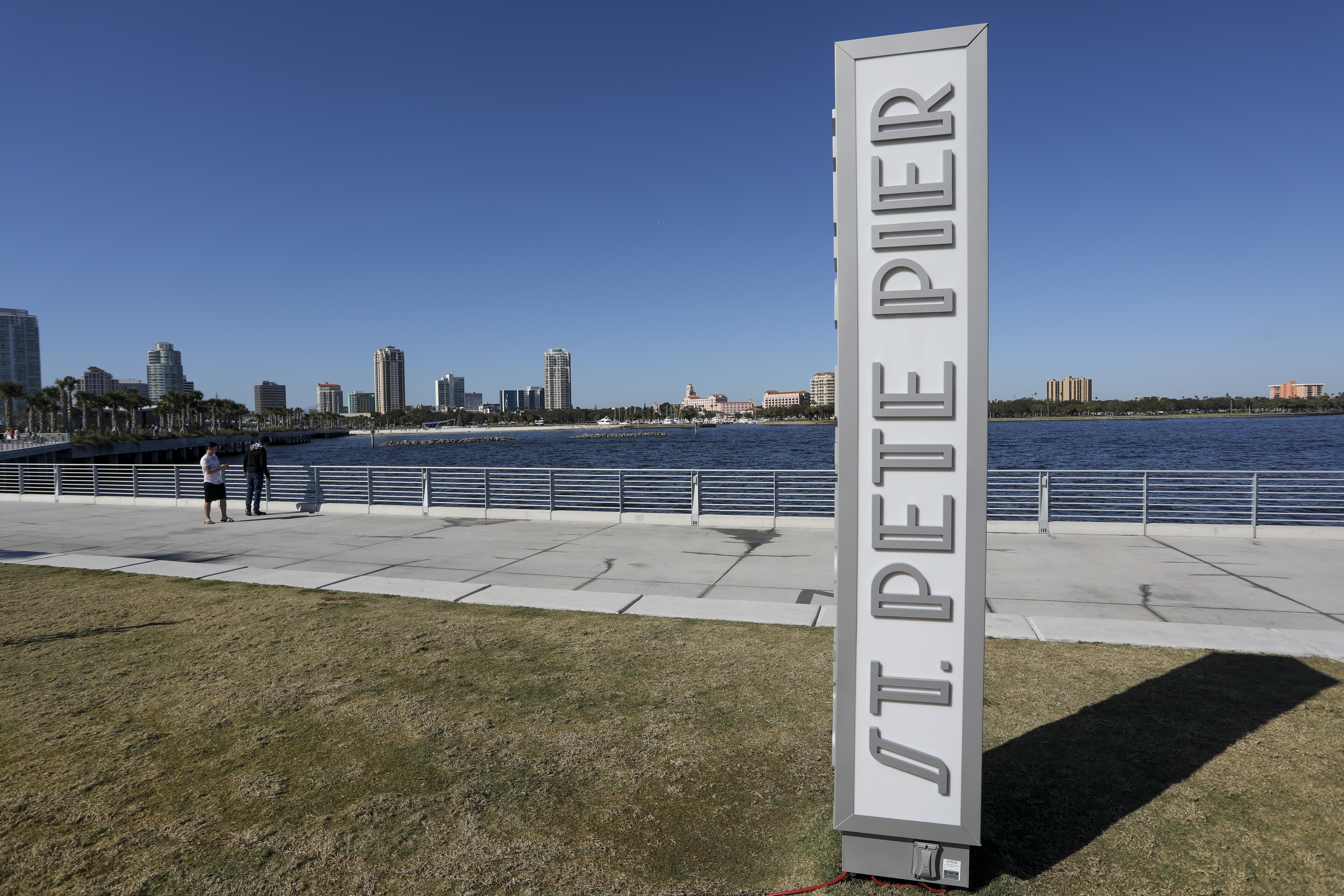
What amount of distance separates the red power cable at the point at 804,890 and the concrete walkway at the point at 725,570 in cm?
375

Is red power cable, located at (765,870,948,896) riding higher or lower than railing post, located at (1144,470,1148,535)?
lower

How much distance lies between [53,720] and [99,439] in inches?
3799

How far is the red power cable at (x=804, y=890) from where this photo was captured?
2.96m

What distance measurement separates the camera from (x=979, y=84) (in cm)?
290

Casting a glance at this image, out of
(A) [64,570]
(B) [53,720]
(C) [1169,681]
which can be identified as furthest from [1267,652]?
(A) [64,570]

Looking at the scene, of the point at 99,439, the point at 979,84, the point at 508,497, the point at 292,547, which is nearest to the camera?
the point at 979,84

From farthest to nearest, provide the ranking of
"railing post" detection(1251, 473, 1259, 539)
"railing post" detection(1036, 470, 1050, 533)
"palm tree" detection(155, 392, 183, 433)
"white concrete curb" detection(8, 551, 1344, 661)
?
"palm tree" detection(155, 392, 183, 433), "railing post" detection(1036, 470, 1050, 533), "railing post" detection(1251, 473, 1259, 539), "white concrete curb" detection(8, 551, 1344, 661)

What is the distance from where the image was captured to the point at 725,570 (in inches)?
381

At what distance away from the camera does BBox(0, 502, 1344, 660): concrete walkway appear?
6.93 meters

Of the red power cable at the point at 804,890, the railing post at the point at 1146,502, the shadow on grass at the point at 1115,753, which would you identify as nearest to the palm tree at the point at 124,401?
the railing post at the point at 1146,502

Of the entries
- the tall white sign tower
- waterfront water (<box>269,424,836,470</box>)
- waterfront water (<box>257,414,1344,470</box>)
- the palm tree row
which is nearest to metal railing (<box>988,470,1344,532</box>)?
waterfront water (<box>257,414,1344,470</box>)

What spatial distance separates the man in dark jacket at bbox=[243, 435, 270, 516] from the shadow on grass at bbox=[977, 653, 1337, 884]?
16462 mm

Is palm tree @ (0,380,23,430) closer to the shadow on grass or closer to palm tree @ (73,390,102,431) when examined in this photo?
palm tree @ (73,390,102,431)

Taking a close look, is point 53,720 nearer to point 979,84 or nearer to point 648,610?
point 648,610
